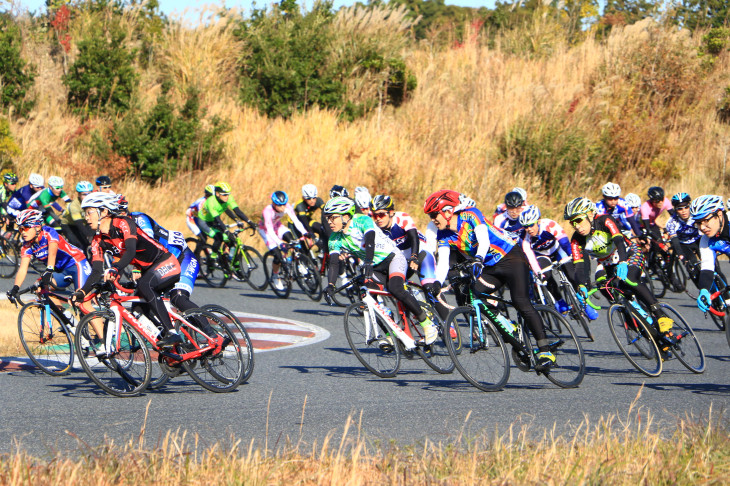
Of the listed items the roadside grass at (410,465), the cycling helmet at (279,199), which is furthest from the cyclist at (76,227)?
the roadside grass at (410,465)

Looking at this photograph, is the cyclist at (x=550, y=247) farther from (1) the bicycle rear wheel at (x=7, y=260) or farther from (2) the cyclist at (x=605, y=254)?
(1) the bicycle rear wheel at (x=7, y=260)

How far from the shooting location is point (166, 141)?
87.5 feet

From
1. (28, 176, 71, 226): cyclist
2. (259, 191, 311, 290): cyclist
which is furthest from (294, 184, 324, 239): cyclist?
(28, 176, 71, 226): cyclist

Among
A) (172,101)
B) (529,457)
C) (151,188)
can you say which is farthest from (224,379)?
(172,101)

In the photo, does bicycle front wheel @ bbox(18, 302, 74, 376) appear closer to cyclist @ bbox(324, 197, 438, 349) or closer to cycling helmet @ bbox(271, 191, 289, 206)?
cyclist @ bbox(324, 197, 438, 349)

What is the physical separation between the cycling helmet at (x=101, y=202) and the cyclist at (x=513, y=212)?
16.7 feet

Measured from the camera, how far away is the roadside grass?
4.98 m

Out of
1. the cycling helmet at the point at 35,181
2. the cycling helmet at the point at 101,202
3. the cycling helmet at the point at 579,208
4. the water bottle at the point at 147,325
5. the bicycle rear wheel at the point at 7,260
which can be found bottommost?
the bicycle rear wheel at the point at 7,260

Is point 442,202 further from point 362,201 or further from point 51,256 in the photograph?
point 51,256

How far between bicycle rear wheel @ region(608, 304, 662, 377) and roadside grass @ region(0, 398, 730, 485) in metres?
3.35

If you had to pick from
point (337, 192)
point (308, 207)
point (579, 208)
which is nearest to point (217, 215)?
point (308, 207)

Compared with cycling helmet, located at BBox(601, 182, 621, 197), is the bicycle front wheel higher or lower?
lower

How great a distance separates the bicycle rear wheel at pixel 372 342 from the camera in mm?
9242

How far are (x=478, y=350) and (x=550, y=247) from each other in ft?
13.2
